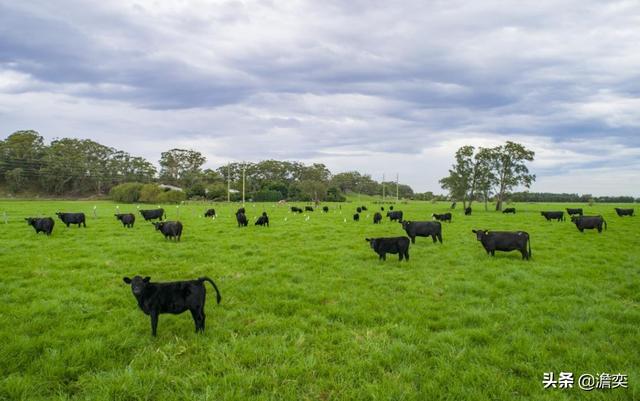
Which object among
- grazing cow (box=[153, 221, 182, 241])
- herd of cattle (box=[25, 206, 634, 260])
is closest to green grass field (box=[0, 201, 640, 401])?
herd of cattle (box=[25, 206, 634, 260])

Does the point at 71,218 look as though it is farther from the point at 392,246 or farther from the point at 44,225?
the point at 392,246

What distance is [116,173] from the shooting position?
118m

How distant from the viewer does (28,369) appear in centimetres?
539

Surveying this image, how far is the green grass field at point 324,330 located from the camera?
16.6 feet

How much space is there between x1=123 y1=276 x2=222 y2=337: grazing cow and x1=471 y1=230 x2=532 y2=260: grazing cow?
12.5 metres

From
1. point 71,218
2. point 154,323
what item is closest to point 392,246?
point 154,323

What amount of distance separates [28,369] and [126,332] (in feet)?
5.23

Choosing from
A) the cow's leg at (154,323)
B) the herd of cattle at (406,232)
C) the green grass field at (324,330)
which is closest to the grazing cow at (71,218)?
the herd of cattle at (406,232)

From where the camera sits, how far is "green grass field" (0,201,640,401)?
5.07m

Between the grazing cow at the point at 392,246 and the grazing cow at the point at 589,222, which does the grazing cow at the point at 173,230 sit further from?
the grazing cow at the point at 589,222

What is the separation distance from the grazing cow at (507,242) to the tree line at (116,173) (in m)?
73.3

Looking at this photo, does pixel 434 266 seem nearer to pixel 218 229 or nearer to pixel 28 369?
pixel 28 369

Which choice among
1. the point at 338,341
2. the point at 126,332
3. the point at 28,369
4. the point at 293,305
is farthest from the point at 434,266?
the point at 28,369

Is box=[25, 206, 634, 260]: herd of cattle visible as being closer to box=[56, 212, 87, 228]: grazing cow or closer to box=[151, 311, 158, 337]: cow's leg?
box=[56, 212, 87, 228]: grazing cow
